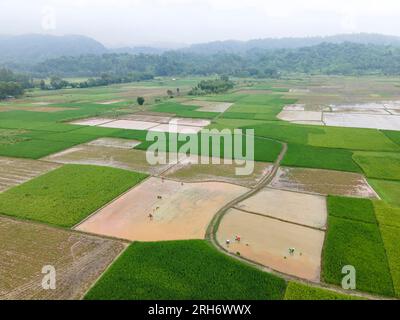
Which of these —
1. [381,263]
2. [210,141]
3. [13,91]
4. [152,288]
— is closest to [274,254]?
[381,263]

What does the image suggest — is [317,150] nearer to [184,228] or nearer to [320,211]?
[320,211]

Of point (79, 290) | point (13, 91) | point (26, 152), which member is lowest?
point (79, 290)

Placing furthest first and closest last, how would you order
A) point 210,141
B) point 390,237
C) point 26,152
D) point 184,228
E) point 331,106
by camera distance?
point 331,106, point 210,141, point 26,152, point 184,228, point 390,237

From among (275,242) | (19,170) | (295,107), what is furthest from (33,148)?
(295,107)

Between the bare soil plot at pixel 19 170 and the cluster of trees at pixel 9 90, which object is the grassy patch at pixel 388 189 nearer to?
the bare soil plot at pixel 19 170

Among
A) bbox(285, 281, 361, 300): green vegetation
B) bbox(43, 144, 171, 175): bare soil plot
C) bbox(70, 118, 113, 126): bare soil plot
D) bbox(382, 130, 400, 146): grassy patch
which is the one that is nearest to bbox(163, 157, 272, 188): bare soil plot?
bbox(43, 144, 171, 175): bare soil plot

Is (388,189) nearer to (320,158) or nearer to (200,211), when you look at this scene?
(320,158)
